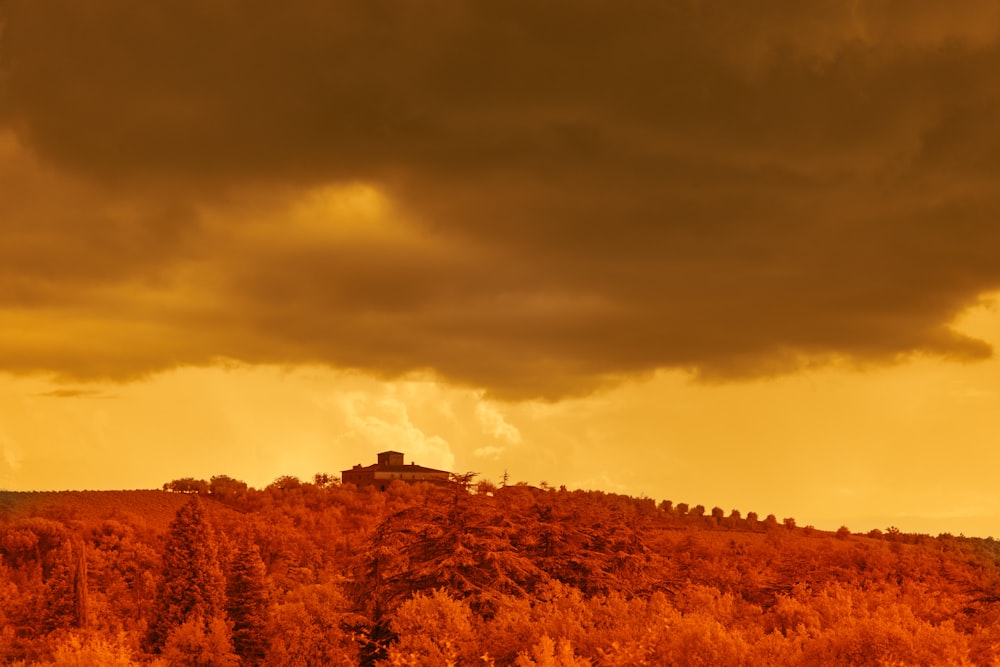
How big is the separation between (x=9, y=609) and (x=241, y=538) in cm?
2524

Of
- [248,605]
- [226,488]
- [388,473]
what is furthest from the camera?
[388,473]

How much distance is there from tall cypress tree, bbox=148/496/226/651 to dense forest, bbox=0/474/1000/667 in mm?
131

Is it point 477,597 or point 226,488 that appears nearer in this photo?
point 477,597

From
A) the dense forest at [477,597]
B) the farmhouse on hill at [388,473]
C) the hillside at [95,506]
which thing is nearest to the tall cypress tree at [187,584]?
the dense forest at [477,597]

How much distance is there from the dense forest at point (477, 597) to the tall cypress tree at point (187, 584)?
0.13 meters

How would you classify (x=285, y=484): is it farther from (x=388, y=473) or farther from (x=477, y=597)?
(x=477, y=597)

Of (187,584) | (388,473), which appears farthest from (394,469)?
(187,584)

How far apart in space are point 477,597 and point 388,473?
428 feet

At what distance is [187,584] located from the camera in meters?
60.6

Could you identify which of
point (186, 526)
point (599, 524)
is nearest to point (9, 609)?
point (186, 526)

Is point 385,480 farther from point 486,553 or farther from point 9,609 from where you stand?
point 486,553

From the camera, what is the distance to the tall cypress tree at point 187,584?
5938 cm

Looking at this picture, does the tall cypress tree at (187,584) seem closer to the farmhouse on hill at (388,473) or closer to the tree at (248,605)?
the tree at (248,605)

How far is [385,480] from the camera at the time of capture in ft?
543
